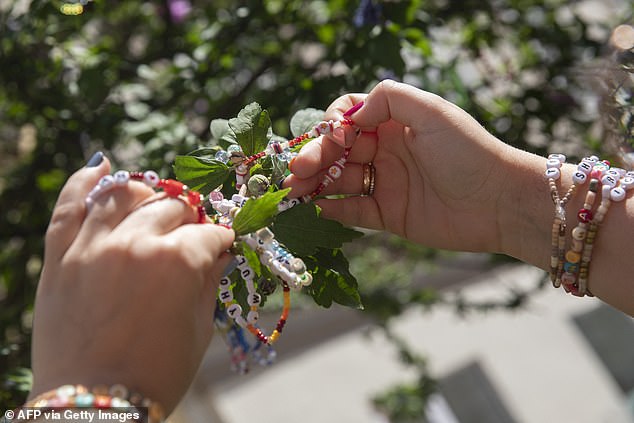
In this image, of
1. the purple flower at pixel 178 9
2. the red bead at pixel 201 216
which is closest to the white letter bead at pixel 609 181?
the red bead at pixel 201 216

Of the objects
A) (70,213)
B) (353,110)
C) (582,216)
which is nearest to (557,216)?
(582,216)

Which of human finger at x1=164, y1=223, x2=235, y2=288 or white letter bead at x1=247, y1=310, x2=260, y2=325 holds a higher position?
human finger at x1=164, y1=223, x2=235, y2=288

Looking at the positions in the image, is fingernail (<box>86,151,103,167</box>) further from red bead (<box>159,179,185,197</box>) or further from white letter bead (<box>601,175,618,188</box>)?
white letter bead (<box>601,175,618,188</box>)

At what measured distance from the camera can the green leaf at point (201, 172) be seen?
80cm

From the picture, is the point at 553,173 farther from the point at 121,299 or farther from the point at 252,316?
the point at 121,299

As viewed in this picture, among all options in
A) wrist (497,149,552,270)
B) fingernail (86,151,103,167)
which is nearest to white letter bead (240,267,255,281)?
fingernail (86,151,103,167)

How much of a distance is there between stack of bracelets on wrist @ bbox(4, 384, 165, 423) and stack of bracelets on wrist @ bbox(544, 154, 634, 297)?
24.1 inches

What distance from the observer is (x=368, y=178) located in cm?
99

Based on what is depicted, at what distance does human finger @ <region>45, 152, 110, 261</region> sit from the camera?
2.02 feet

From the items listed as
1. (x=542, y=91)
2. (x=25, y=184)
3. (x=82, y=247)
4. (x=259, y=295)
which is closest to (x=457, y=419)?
(x=542, y=91)

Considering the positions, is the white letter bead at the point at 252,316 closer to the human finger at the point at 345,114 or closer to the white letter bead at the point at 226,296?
the white letter bead at the point at 226,296

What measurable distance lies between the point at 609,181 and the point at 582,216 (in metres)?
0.06

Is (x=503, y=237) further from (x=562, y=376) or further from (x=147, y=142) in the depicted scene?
(x=562, y=376)

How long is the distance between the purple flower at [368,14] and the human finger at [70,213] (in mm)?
707
